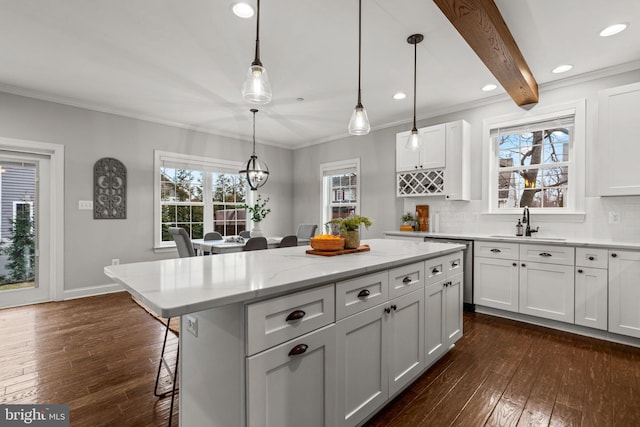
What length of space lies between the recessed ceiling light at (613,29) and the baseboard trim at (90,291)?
6.36 metres

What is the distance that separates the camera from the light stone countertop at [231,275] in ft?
3.39

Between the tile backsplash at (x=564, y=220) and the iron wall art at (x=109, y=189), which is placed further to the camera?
the iron wall art at (x=109, y=189)

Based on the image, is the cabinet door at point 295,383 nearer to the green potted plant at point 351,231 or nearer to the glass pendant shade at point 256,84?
the green potted plant at point 351,231

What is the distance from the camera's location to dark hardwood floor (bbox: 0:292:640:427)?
6.01 ft

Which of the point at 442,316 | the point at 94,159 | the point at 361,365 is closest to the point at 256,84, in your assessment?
the point at 361,365

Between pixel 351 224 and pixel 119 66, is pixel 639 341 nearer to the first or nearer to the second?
pixel 351 224

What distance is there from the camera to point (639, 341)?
2.78m

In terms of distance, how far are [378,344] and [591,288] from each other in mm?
2550

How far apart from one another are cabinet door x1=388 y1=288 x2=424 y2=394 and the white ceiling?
215 cm

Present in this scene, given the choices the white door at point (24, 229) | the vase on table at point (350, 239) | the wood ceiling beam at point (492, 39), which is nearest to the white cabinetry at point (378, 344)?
the vase on table at point (350, 239)

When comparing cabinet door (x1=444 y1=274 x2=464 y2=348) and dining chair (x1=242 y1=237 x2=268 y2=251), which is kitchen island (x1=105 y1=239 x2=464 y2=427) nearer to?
cabinet door (x1=444 y1=274 x2=464 y2=348)

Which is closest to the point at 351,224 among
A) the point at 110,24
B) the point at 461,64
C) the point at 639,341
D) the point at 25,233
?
the point at 461,64

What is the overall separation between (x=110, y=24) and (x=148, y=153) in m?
2.63

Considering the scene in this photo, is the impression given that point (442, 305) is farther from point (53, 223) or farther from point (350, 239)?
point (53, 223)
